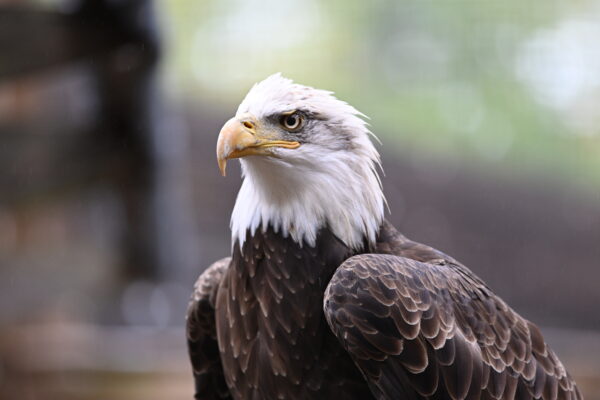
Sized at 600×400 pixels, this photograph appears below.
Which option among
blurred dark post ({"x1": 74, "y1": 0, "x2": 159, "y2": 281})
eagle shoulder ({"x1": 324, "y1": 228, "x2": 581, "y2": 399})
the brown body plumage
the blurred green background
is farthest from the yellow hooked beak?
the blurred green background

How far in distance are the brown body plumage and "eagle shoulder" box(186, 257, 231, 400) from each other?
0.21 meters

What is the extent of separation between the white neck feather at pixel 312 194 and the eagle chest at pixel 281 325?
0.18ft

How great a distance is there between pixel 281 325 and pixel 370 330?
0.36 meters

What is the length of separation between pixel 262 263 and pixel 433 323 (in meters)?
0.65

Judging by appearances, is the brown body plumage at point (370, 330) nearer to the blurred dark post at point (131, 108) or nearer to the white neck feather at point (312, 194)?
the white neck feather at point (312, 194)

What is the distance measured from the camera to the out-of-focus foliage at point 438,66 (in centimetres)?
692

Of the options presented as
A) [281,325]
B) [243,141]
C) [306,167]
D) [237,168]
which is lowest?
[237,168]

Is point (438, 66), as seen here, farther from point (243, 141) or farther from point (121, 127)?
point (243, 141)

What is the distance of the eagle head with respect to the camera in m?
3.10

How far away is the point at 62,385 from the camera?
6.54 m

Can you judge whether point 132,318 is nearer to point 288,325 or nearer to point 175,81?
point 175,81

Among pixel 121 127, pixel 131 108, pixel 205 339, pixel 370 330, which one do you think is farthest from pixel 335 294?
pixel 121 127

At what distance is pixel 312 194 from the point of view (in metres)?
3.16

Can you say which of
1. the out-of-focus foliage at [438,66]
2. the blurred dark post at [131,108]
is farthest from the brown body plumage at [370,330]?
the out-of-focus foliage at [438,66]
